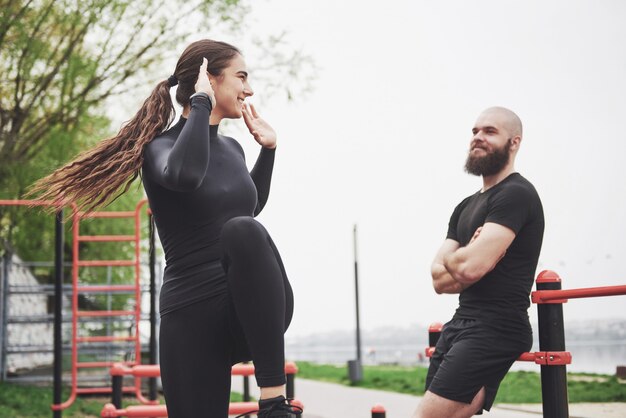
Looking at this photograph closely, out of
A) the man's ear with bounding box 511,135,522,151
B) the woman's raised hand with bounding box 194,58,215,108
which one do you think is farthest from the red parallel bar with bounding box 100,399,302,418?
the woman's raised hand with bounding box 194,58,215,108

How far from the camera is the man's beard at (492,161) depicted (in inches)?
129

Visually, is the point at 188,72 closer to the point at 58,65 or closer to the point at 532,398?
the point at 532,398

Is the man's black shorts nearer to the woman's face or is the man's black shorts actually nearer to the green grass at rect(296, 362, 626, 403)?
the woman's face

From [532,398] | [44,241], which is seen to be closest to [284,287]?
[532,398]

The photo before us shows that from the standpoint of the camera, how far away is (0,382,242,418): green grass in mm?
8484

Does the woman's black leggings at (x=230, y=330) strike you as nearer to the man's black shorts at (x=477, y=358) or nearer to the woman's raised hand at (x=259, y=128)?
the woman's raised hand at (x=259, y=128)

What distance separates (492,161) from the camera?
328cm

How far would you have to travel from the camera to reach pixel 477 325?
3125 mm

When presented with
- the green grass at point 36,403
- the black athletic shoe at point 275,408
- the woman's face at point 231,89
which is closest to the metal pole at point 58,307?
the green grass at point 36,403

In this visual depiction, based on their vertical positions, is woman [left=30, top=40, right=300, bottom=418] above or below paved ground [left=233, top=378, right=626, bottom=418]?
above

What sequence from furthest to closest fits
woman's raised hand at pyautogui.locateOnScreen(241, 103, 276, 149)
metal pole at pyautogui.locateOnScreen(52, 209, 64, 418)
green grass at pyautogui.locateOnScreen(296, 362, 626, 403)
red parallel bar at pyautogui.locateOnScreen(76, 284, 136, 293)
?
red parallel bar at pyautogui.locateOnScreen(76, 284, 136, 293) < green grass at pyautogui.locateOnScreen(296, 362, 626, 403) < metal pole at pyautogui.locateOnScreen(52, 209, 64, 418) < woman's raised hand at pyautogui.locateOnScreen(241, 103, 276, 149)

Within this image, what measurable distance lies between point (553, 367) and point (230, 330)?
1575 millimetres

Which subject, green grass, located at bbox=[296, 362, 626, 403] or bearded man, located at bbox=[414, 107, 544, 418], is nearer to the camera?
bearded man, located at bbox=[414, 107, 544, 418]

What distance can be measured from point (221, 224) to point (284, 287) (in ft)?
0.83
